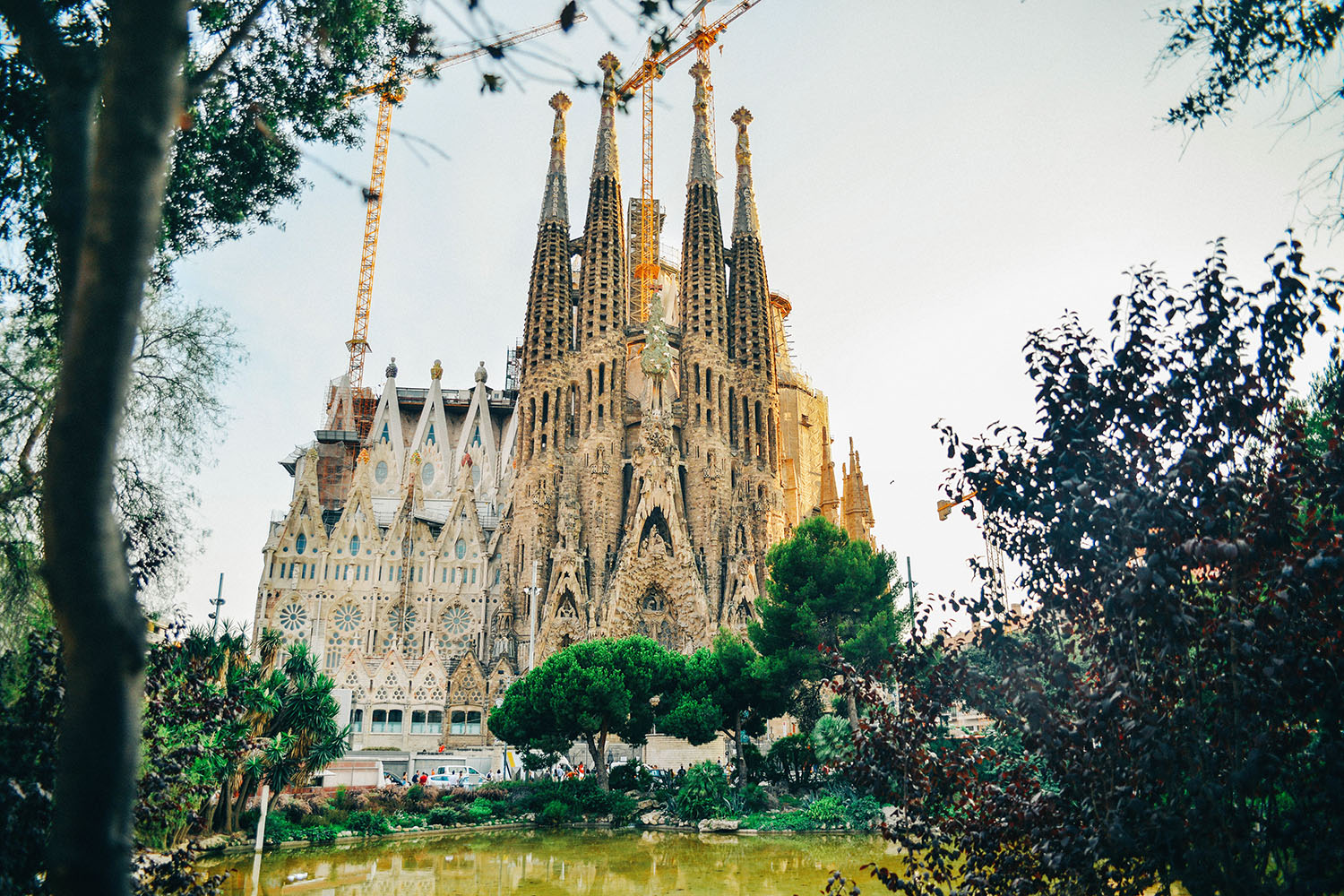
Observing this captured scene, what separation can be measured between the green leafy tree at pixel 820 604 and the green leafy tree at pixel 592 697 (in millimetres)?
3641

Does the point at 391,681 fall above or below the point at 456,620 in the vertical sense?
below

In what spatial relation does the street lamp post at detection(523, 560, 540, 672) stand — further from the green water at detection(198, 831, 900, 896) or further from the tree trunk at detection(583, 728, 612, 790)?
the green water at detection(198, 831, 900, 896)

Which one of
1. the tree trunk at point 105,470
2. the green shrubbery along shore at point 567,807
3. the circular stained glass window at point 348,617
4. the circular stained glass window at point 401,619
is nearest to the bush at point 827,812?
the green shrubbery along shore at point 567,807

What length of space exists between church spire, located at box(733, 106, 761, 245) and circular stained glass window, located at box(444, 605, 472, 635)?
1057 inches

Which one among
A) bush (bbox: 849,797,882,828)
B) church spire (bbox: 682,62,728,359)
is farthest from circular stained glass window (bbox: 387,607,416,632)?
bush (bbox: 849,797,882,828)

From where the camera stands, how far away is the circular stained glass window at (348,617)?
2098 inches

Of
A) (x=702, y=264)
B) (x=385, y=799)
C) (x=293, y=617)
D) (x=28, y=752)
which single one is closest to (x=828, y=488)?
(x=702, y=264)

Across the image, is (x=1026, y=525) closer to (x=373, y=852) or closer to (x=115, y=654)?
(x=115, y=654)

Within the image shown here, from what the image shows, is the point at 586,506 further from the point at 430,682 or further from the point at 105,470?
the point at 105,470

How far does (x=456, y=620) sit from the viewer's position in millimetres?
53906

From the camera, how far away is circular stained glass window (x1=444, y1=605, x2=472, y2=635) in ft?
176

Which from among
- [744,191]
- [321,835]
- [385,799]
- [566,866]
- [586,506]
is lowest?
[566,866]

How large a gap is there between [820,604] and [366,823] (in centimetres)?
1564

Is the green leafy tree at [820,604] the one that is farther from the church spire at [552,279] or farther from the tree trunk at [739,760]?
the church spire at [552,279]
